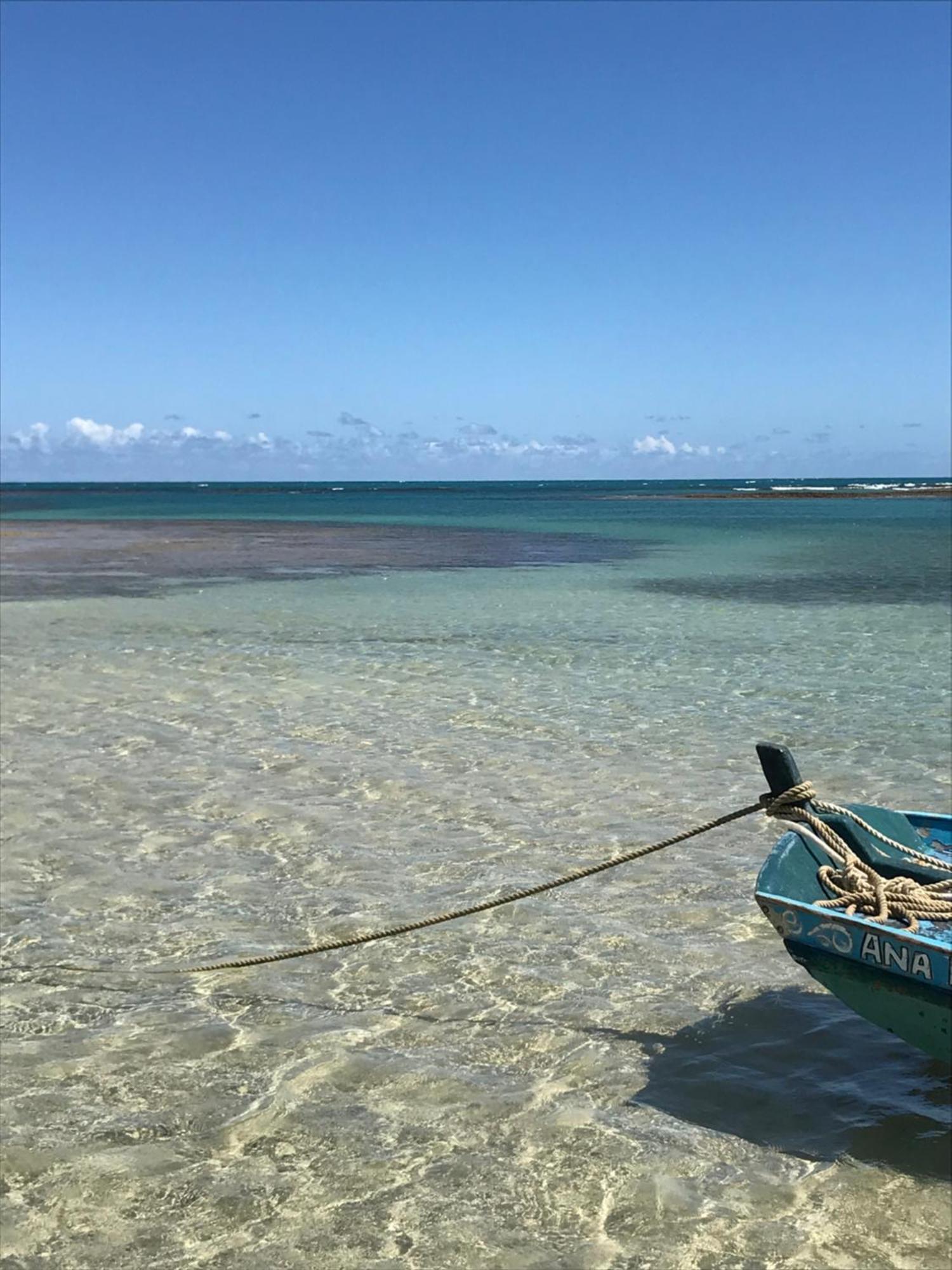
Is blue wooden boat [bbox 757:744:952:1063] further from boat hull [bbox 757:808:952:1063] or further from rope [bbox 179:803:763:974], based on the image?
rope [bbox 179:803:763:974]

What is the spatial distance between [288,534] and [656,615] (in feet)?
121

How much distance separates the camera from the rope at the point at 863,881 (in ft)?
17.2

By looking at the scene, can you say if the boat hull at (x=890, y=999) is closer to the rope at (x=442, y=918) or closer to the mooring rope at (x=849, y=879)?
the mooring rope at (x=849, y=879)

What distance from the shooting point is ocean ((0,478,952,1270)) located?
4.70 metres

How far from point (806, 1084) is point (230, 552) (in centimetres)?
4033

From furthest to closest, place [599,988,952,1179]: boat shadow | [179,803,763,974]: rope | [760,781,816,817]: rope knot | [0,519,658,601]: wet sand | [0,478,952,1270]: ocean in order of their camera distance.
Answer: [0,519,658,601]: wet sand → [179,803,763,974]: rope → [760,781,816,817]: rope knot → [599,988,952,1179]: boat shadow → [0,478,952,1270]: ocean

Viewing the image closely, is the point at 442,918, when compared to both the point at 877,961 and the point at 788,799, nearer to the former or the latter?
the point at 788,799

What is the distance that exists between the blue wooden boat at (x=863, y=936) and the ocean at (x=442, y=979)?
2.24 ft

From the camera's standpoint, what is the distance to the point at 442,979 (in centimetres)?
691

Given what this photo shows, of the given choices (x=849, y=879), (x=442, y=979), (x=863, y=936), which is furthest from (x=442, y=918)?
(x=863, y=936)

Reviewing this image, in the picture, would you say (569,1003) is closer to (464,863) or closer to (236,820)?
(464,863)

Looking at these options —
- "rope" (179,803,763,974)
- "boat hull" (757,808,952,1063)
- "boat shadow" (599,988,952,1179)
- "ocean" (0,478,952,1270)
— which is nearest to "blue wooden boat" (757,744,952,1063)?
"boat hull" (757,808,952,1063)

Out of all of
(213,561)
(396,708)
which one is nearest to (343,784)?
(396,708)

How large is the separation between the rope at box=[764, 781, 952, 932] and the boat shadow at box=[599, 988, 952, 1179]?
965 millimetres
